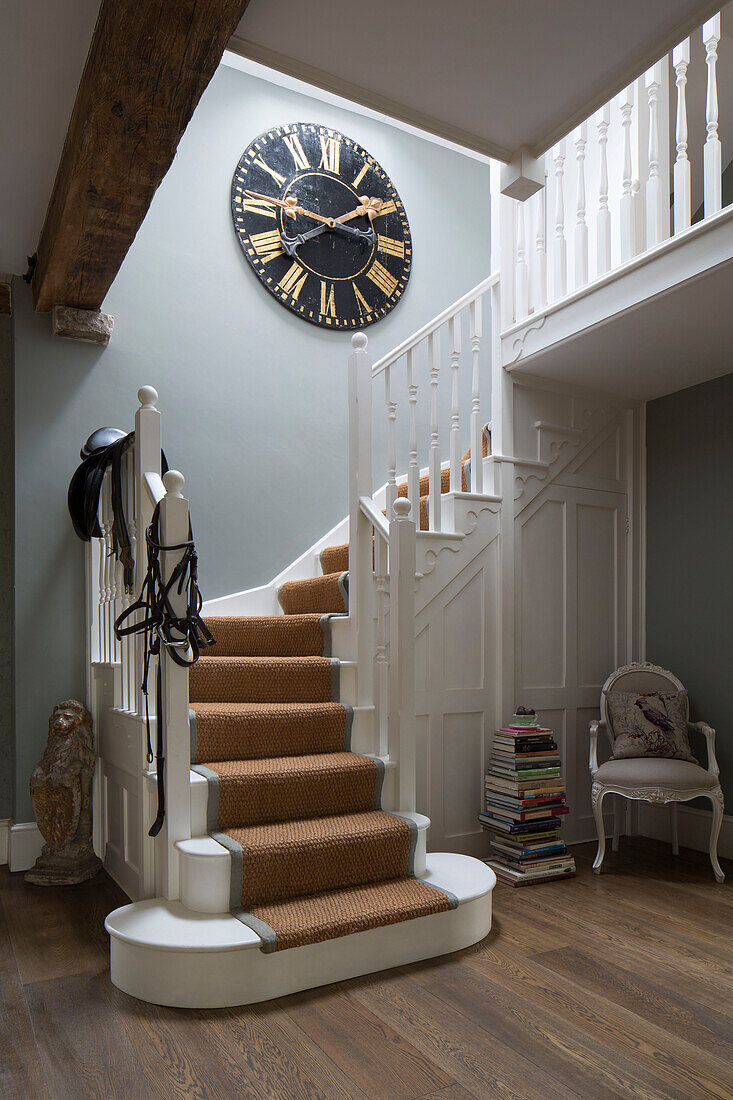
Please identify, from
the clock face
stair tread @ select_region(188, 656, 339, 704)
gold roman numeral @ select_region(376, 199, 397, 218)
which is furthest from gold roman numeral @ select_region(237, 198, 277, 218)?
stair tread @ select_region(188, 656, 339, 704)

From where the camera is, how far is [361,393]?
11.2 ft

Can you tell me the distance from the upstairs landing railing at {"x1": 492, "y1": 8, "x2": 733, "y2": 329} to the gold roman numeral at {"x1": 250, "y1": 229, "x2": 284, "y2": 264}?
1186mm

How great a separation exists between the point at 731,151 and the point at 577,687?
2.82 meters

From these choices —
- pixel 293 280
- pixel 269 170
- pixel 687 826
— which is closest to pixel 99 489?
pixel 293 280

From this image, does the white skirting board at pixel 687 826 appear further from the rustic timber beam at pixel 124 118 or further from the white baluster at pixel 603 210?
the rustic timber beam at pixel 124 118

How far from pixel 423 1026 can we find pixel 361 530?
6.08 feet

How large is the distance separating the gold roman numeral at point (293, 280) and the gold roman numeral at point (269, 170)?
1.49 ft

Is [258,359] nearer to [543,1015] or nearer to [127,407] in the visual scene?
[127,407]

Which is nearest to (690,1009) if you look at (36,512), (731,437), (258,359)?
(731,437)

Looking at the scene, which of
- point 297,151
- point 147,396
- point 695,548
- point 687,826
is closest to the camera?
point 147,396

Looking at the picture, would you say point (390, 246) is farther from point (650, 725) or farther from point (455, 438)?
point (650, 725)

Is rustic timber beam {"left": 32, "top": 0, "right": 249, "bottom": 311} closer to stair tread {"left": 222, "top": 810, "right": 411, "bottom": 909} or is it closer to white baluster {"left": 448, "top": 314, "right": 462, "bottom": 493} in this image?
white baluster {"left": 448, "top": 314, "right": 462, "bottom": 493}

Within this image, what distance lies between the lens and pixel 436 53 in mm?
2035

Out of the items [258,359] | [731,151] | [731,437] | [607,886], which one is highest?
[731,151]
